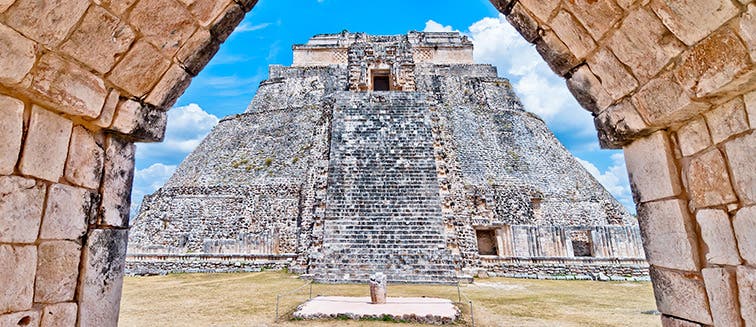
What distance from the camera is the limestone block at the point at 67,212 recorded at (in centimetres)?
210

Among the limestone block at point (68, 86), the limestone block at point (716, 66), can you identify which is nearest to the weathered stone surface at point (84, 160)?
the limestone block at point (68, 86)

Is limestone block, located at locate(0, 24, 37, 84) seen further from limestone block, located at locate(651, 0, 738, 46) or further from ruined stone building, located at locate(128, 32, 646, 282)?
ruined stone building, located at locate(128, 32, 646, 282)

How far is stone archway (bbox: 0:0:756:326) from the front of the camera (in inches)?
71.0

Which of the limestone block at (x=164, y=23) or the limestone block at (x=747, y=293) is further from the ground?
the limestone block at (x=164, y=23)

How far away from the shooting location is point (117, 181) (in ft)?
8.40

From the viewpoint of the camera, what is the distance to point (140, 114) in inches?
99.0

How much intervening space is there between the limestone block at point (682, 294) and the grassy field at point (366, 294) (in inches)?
162

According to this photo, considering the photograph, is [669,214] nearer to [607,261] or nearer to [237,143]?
[607,261]

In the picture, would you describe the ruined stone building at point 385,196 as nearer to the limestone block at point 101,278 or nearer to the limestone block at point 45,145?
the limestone block at point 101,278

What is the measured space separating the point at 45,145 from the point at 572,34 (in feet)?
10.3

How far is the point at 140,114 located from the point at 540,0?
268cm

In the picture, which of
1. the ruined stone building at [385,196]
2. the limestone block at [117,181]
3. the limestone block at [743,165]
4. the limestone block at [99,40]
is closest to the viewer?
the limestone block at [743,165]

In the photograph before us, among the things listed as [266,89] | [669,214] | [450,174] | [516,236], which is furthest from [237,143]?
[669,214]

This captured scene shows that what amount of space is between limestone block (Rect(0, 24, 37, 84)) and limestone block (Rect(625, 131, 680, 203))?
3.43m
